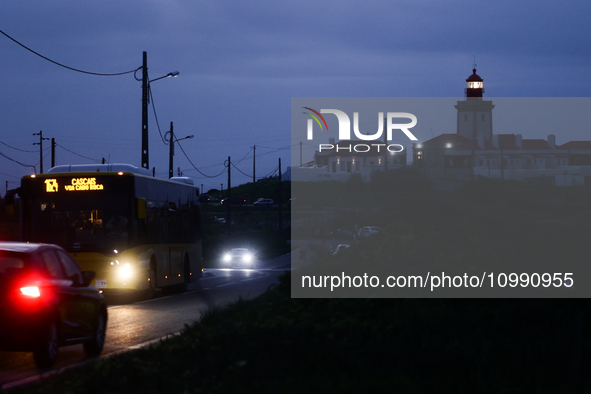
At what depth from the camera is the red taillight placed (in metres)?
8.91

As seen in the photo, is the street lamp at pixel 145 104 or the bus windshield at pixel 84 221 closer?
the bus windshield at pixel 84 221

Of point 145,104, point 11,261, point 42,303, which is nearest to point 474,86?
point 145,104

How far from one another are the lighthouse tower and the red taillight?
40.4 metres

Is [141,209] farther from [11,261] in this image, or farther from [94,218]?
[11,261]

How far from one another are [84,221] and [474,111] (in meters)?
47.9

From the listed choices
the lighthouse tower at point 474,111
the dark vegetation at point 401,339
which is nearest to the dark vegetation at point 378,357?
the dark vegetation at point 401,339

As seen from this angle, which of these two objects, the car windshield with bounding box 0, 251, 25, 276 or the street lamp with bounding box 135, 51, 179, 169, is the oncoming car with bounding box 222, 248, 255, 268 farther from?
the car windshield with bounding box 0, 251, 25, 276

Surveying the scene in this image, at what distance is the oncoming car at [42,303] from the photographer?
8812mm

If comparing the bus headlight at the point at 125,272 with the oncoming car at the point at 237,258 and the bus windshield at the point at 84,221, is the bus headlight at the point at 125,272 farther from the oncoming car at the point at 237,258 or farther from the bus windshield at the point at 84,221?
the oncoming car at the point at 237,258

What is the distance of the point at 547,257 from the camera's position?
1323cm

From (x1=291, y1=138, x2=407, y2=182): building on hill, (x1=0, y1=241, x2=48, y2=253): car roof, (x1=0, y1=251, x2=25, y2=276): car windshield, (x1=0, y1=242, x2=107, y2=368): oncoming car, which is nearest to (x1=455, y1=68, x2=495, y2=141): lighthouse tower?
(x1=291, y1=138, x2=407, y2=182): building on hill

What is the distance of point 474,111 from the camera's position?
201ft

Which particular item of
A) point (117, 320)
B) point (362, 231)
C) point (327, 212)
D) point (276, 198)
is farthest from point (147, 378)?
point (276, 198)

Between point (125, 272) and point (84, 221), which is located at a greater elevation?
point (84, 221)
